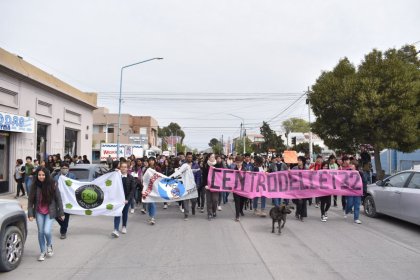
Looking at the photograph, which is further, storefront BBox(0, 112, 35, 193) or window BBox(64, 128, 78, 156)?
window BBox(64, 128, 78, 156)

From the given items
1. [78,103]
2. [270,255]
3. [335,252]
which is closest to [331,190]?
[335,252]

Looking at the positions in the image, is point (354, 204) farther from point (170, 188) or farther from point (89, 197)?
point (89, 197)

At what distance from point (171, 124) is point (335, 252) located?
4991 inches

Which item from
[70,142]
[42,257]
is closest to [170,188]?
[42,257]

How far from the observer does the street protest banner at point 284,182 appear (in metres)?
11.4

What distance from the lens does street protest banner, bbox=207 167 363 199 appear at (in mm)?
11375

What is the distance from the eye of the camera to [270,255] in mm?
6961

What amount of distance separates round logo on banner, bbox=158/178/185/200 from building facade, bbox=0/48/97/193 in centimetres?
918

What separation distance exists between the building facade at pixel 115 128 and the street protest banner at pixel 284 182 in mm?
41774

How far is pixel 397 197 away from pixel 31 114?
56.4ft

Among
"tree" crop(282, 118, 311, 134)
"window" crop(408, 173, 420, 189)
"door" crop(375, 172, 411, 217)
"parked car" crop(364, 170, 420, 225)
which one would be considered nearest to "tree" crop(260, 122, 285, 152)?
"parked car" crop(364, 170, 420, 225)

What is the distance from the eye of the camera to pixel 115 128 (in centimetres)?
6488

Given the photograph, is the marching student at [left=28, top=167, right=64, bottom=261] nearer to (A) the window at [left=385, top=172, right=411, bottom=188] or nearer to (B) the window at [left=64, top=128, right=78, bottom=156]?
(A) the window at [left=385, top=172, right=411, bottom=188]

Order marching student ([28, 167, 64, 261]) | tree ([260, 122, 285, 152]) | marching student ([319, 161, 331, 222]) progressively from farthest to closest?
tree ([260, 122, 285, 152])
marching student ([319, 161, 331, 222])
marching student ([28, 167, 64, 261])
